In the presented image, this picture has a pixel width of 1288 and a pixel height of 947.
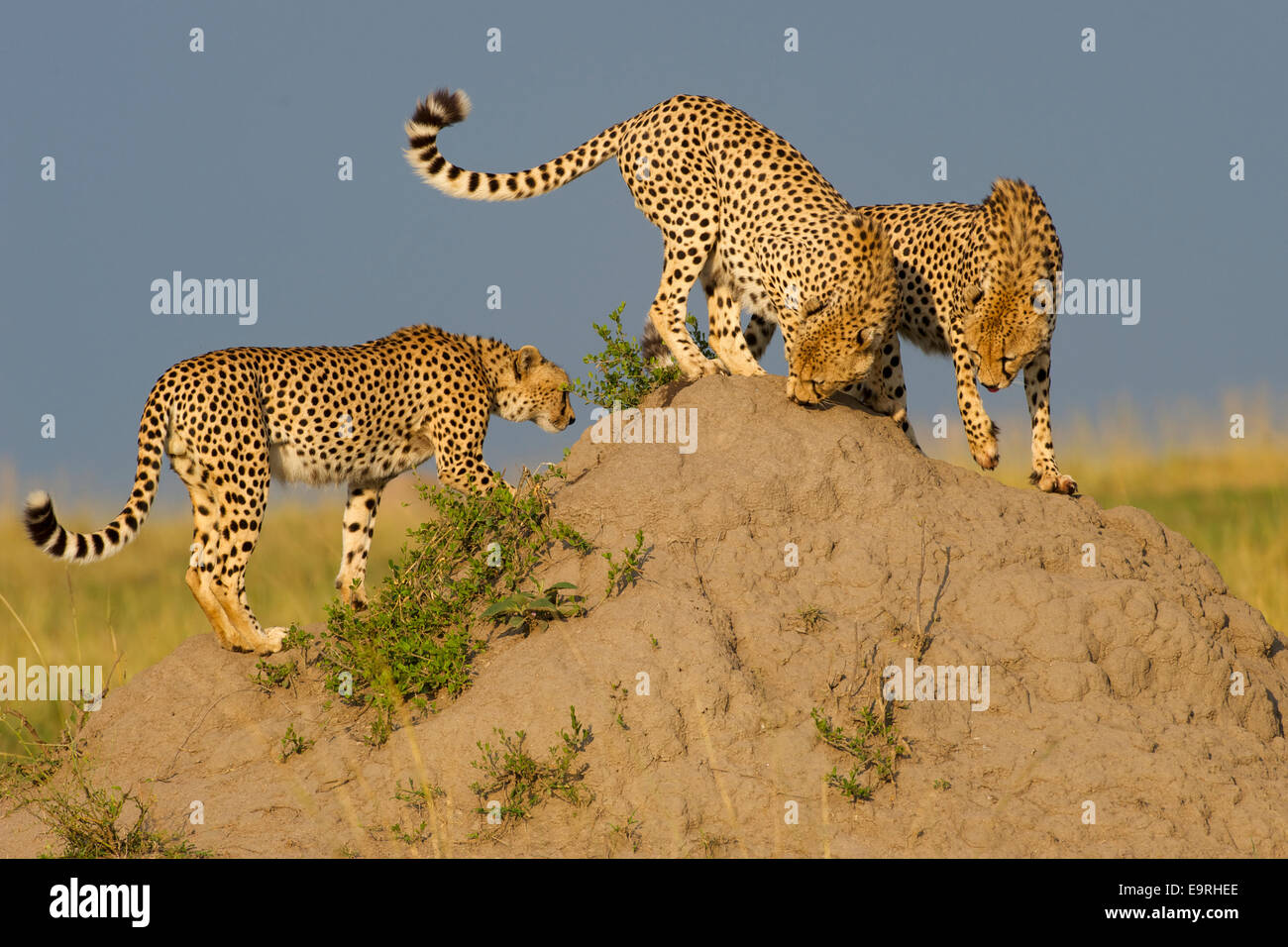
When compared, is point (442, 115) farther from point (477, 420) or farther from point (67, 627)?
point (67, 627)

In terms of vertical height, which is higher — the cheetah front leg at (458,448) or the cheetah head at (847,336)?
the cheetah head at (847,336)

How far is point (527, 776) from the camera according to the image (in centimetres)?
539

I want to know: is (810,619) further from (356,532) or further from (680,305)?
(356,532)

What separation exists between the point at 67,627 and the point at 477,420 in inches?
217

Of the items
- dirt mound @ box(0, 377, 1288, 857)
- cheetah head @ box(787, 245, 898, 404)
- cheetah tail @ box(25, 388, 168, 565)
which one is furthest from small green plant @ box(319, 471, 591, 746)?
cheetah head @ box(787, 245, 898, 404)

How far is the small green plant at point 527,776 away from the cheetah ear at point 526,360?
126 inches

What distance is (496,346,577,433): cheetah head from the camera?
8.27 metres

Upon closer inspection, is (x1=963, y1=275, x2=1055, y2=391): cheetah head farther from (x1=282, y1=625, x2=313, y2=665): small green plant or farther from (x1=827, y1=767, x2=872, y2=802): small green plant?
(x1=282, y1=625, x2=313, y2=665): small green plant

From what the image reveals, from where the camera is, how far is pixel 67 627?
11.6 m

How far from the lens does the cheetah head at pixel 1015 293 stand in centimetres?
741

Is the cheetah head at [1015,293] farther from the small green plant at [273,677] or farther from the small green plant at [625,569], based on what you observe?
the small green plant at [273,677]

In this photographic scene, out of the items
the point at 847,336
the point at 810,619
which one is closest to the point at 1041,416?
the point at 847,336

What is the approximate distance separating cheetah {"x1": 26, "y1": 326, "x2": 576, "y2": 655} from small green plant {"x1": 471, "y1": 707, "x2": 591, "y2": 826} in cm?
163

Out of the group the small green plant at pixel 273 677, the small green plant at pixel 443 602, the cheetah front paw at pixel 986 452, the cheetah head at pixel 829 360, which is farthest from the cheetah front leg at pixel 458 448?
the cheetah front paw at pixel 986 452
